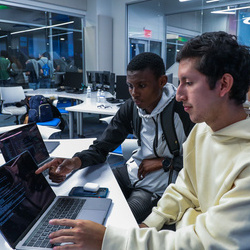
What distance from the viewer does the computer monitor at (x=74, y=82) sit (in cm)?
580

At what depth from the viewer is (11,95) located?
5320mm

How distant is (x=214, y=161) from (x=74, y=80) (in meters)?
5.29

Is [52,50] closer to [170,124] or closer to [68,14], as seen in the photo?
[68,14]

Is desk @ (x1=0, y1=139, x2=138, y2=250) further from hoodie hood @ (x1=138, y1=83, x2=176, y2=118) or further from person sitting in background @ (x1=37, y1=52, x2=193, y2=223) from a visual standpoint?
hoodie hood @ (x1=138, y1=83, x2=176, y2=118)

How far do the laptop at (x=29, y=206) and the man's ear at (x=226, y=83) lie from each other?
65cm

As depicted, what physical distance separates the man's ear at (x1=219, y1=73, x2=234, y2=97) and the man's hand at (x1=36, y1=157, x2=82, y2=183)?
88 centimetres

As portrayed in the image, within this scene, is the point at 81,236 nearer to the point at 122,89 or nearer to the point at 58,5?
the point at 122,89

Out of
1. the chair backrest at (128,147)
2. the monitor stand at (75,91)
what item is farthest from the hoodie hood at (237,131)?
the monitor stand at (75,91)

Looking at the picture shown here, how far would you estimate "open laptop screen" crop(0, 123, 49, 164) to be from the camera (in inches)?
53.4

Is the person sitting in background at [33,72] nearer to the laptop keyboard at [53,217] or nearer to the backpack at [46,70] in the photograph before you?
the backpack at [46,70]

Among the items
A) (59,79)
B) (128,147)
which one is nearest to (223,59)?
(128,147)

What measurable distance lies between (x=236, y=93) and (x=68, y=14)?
287 inches

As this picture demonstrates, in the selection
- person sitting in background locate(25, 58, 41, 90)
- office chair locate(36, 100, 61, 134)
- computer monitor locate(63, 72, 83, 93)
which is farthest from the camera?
person sitting in background locate(25, 58, 41, 90)

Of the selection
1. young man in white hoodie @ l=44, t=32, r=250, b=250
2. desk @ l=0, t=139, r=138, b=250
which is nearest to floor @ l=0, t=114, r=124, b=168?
desk @ l=0, t=139, r=138, b=250
